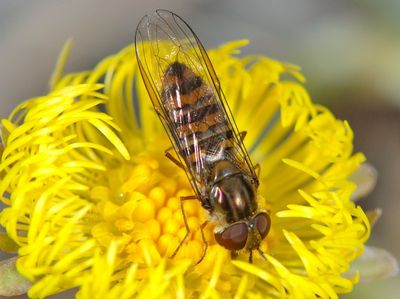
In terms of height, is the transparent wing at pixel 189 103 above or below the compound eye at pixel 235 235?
above

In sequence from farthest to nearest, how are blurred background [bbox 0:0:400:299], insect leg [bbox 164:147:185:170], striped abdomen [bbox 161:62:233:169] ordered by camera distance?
blurred background [bbox 0:0:400:299] → insect leg [bbox 164:147:185:170] → striped abdomen [bbox 161:62:233:169]

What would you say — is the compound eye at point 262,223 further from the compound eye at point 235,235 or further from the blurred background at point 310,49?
the blurred background at point 310,49

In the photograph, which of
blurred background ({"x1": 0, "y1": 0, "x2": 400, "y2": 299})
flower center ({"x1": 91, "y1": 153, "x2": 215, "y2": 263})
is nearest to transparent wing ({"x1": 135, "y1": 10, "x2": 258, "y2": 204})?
flower center ({"x1": 91, "y1": 153, "x2": 215, "y2": 263})

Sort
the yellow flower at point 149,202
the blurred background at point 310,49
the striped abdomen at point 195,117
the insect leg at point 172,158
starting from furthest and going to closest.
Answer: the blurred background at point 310,49 < the insect leg at point 172,158 < the striped abdomen at point 195,117 < the yellow flower at point 149,202

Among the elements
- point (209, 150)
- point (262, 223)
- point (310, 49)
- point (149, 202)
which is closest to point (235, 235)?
point (262, 223)

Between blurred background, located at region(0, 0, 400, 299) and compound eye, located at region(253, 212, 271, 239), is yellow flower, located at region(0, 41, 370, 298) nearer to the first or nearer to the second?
compound eye, located at region(253, 212, 271, 239)

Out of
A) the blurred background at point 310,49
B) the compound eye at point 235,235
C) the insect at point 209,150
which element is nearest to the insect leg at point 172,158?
the insect at point 209,150

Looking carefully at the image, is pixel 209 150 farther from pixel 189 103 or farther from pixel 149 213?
pixel 149 213

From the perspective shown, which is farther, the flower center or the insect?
the flower center
